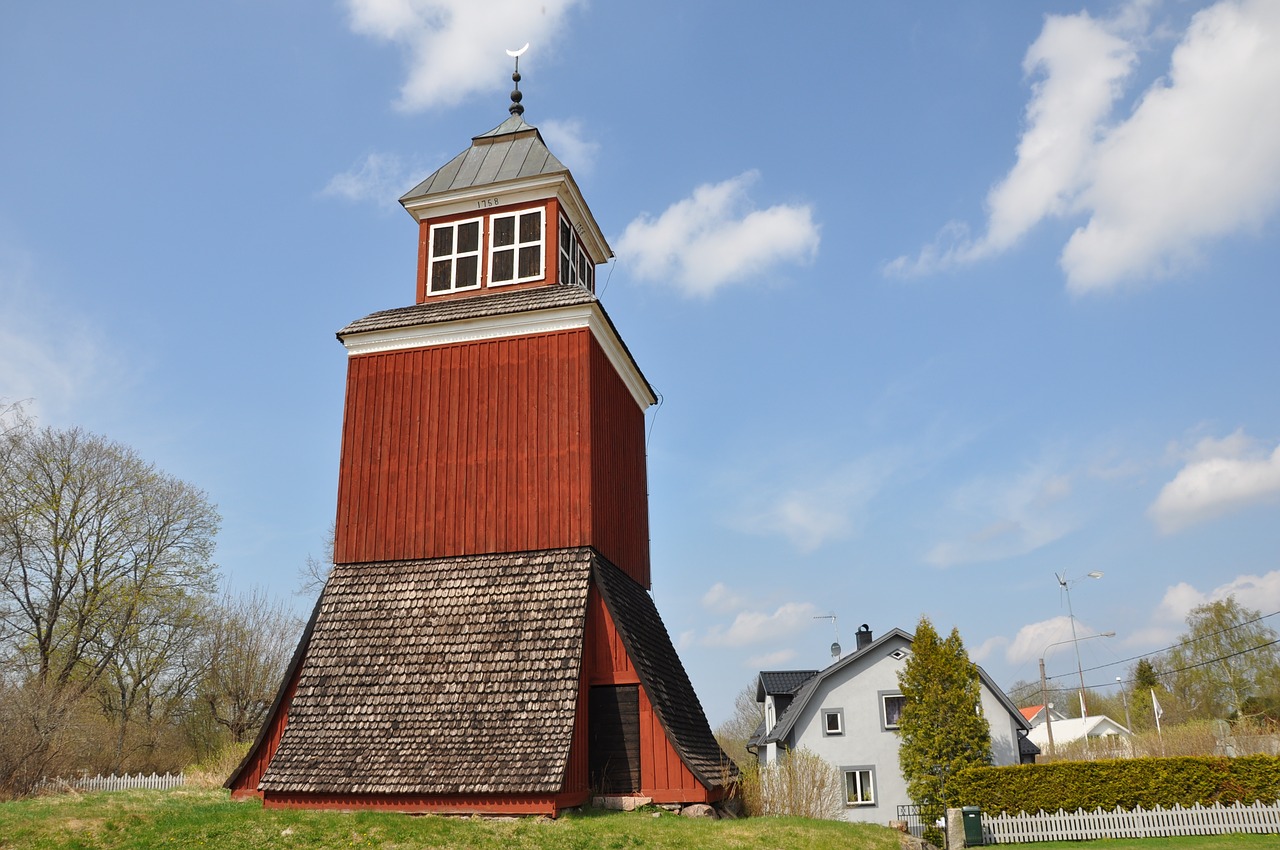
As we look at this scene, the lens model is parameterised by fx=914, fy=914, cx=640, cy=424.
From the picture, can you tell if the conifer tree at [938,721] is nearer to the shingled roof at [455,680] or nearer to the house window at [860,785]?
the house window at [860,785]

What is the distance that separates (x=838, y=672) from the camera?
31.5 m

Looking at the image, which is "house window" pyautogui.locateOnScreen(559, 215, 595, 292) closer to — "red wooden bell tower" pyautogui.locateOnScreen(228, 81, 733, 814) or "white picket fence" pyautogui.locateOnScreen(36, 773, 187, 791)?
"red wooden bell tower" pyautogui.locateOnScreen(228, 81, 733, 814)

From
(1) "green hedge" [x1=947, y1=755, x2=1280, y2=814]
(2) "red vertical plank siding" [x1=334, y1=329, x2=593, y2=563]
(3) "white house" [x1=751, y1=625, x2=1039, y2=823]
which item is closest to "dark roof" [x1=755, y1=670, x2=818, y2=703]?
(3) "white house" [x1=751, y1=625, x2=1039, y2=823]

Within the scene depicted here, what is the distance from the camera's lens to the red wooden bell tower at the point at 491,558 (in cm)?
1486

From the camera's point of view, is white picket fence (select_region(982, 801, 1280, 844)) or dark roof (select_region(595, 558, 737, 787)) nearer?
dark roof (select_region(595, 558, 737, 787))

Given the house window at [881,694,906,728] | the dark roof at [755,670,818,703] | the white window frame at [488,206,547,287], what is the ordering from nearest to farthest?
the white window frame at [488,206,547,287] → the house window at [881,694,906,728] → the dark roof at [755,670,818,703]

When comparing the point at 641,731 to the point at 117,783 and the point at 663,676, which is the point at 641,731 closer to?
the point at 663,676

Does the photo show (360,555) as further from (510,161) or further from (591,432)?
(510,161)

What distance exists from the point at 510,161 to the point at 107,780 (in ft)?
69.4

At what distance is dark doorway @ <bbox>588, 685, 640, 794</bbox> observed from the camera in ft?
51.7

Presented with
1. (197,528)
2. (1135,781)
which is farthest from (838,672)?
(197,528)

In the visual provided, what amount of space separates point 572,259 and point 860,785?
67.4 ft

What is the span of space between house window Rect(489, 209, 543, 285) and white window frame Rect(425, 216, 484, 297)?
262mm

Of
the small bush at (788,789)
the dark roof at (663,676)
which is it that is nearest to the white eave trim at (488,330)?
the dark roof at (663,676)
